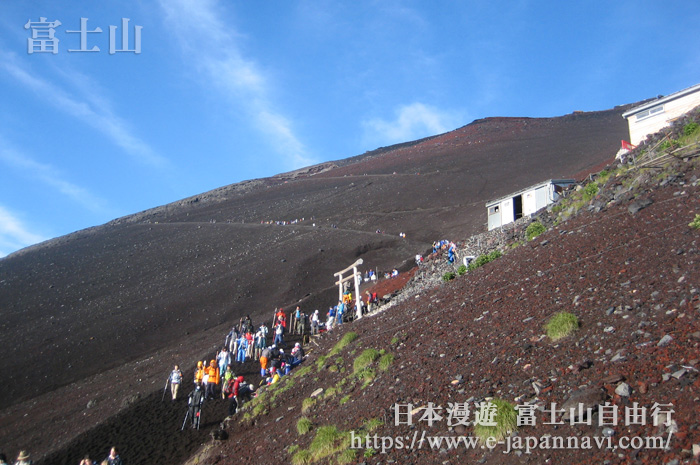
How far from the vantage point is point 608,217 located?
A: 12875 mm

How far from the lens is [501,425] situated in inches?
248

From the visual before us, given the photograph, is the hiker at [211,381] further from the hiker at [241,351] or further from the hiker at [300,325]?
the hiker at [300,325]

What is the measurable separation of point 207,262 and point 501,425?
52195 millimetres

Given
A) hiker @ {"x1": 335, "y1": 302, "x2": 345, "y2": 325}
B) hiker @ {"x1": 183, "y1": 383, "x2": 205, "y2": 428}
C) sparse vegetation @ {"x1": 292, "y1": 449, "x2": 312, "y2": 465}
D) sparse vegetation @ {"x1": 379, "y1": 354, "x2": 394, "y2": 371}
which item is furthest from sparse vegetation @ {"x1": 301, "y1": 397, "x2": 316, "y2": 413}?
hiker @ {"x1": 335, "y1": 302, "x2": 345, "y2": 325}

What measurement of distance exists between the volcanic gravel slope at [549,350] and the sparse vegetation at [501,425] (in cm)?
15

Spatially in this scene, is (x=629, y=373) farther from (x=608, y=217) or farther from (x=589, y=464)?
(x=608, y=217)

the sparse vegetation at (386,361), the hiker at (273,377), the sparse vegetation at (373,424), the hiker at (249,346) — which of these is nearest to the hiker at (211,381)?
the hiker at (273,377)

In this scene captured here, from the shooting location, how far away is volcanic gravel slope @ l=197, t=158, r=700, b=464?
579 centimetres

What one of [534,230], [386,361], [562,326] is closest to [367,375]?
[386,361]

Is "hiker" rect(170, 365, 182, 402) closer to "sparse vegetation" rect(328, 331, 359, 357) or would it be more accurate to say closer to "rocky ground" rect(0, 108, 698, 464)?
"rocky ground" rect(0, 108, 698, 464)

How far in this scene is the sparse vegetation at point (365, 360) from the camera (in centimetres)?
1117

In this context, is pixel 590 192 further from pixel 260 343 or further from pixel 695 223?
pixel 260 343

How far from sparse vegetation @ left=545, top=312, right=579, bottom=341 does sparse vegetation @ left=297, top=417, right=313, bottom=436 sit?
15.4ft

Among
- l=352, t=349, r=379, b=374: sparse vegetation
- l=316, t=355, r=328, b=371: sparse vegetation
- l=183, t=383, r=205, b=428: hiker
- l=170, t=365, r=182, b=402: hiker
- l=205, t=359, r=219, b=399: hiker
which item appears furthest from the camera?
l=170, t=365, r=182, b=402: hiker
